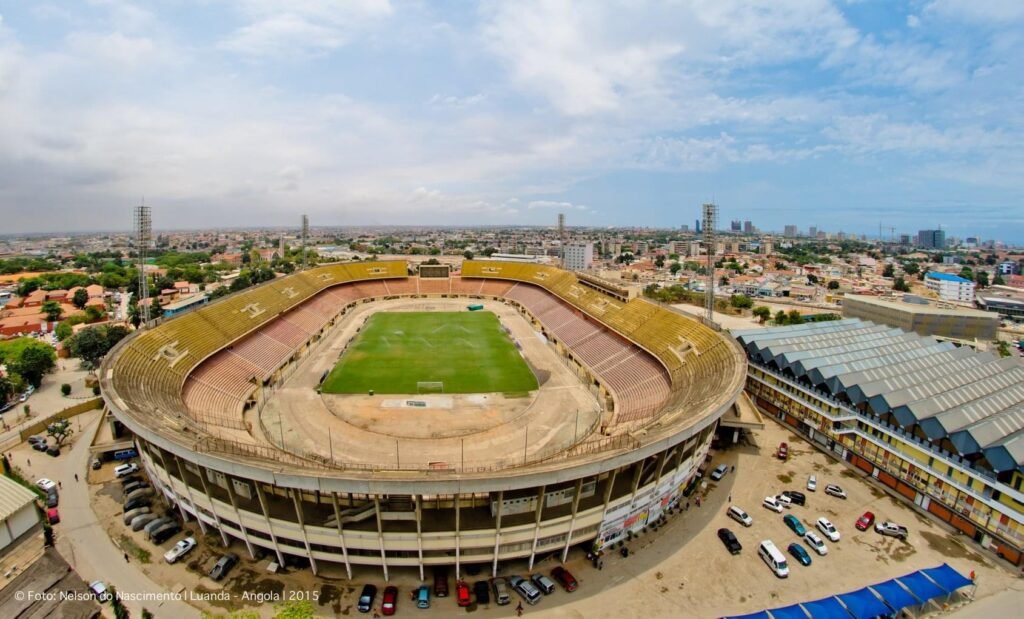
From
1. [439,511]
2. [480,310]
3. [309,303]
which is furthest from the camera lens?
[480,310]

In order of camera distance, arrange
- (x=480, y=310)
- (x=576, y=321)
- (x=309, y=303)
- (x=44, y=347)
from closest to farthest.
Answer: (x=44, y=347)
(x=576, y=321)
(x=309, y=303)
(x=480, y=310)

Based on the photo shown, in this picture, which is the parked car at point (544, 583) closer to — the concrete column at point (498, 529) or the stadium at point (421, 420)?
the stadium at point (421, 420)

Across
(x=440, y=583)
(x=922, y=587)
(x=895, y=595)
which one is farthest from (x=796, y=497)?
(x=440, y=583)

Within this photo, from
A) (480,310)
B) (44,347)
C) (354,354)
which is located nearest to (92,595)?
(354,354)

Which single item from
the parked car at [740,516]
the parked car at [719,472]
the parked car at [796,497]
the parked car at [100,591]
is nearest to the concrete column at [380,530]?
the parked car at [100,591]

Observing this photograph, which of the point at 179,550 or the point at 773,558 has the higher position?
the point at 179,550

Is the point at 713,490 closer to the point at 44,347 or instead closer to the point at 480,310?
the point at 480,310

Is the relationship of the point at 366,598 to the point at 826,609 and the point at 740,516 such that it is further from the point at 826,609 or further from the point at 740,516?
the point at 740,516
